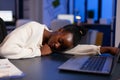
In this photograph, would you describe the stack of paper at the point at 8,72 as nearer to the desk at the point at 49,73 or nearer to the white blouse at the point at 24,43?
the desk at the point at 49,73

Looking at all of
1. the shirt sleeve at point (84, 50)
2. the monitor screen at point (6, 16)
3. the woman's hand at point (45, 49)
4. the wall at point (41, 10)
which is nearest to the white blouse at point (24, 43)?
the woman's hand at point (45, 49)

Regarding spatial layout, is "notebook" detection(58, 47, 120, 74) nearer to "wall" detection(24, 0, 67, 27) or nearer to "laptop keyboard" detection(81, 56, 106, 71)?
"laptop keyboard" detection(81, 56, 106, 71)

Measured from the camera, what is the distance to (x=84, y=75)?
89 centimetres

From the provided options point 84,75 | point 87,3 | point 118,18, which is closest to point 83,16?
point 87,3

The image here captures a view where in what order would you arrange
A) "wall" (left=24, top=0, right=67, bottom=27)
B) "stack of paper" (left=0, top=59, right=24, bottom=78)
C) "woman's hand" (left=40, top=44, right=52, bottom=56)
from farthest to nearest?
1. "wall" (left=24, top=0, right=67, bottom=27)
2. "woman's hand" (left=40, top=44, right=52, bottom=56)
3. "stack of paper" (left=0, top=59, right=24, bottom=78)

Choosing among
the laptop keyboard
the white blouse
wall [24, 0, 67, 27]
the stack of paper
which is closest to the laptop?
the laptop keyboard

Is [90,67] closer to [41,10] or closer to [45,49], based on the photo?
[45,49]

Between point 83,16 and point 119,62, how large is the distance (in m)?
5.85

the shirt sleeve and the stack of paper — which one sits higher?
the stack of paper

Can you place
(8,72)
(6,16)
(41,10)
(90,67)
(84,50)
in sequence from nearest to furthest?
(8,72), (90,67), (84,50), (6,16), (41,10)

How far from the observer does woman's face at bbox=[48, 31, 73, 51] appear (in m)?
1.28

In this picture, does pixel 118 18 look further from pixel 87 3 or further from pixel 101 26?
pixel 87 3

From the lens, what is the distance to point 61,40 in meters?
1.28

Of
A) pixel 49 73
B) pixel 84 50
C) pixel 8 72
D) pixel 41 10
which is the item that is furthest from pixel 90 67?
pixel 41 10
